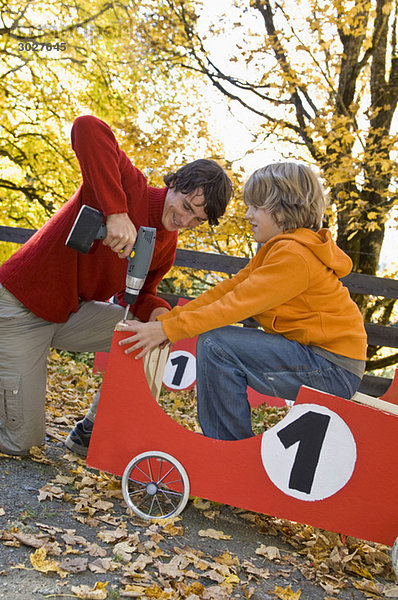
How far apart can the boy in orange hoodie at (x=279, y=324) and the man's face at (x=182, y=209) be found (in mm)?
396

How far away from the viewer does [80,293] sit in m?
2.96

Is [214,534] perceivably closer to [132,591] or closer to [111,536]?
[111,536]

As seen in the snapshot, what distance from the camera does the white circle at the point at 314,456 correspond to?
2.06 metres

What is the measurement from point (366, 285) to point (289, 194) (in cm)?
322

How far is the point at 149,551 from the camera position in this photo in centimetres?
196

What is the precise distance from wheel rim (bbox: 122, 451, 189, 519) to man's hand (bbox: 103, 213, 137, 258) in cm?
93

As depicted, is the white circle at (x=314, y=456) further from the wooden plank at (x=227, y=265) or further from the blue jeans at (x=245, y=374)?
the wooden plank at (x=227, y=265)

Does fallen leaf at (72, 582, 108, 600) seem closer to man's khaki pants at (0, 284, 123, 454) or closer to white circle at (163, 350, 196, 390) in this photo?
man's khaki pants at (0, 284, 123, 454)

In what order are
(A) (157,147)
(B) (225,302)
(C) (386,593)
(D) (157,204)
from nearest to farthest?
(C) (386,593) < (B) (225,302) < (D) (157,204) < (A) (157,147)

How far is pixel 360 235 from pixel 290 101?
6.13 ft

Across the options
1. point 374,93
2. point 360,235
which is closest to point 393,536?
point 360,235

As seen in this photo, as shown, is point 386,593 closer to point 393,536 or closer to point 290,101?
point 393,536
